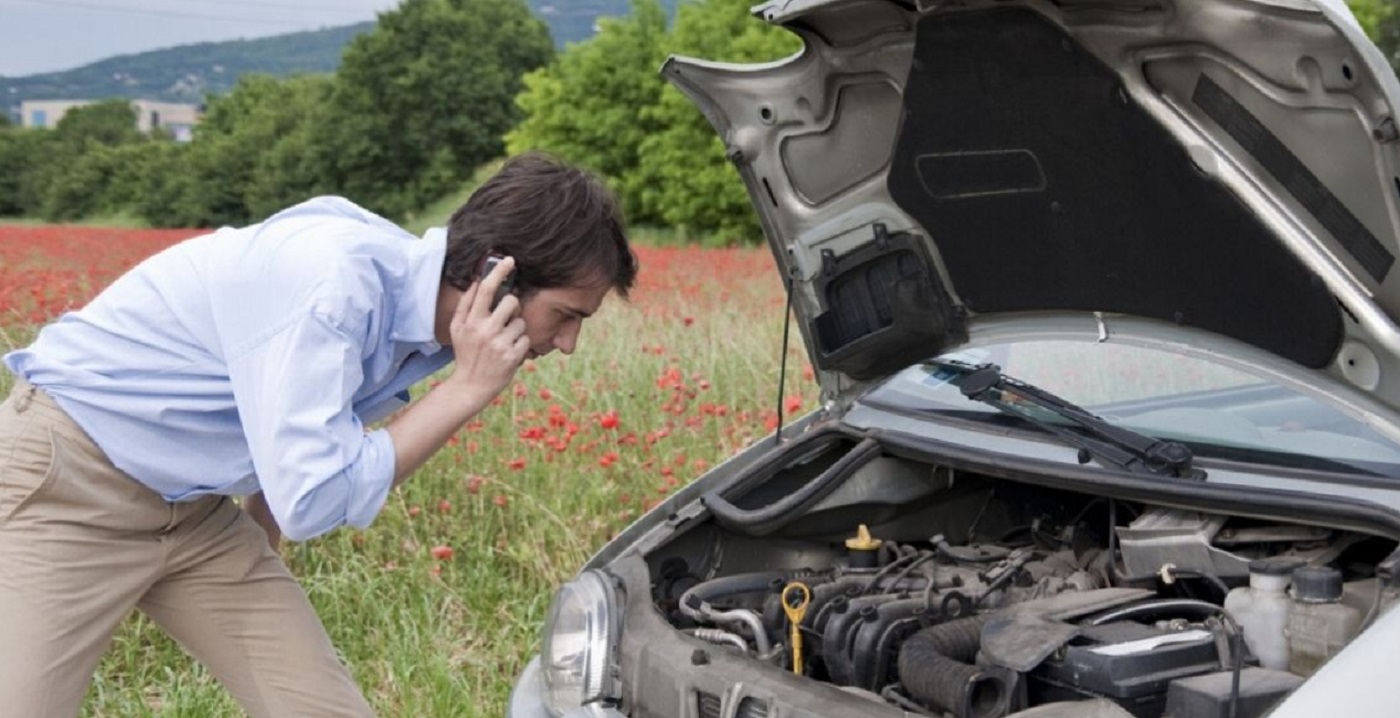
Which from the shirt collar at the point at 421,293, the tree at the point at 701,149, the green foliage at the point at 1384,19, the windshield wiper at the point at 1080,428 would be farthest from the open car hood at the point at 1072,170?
the green foliage at the point at 1384,19

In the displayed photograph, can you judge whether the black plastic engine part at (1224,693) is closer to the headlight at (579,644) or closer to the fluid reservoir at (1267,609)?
the fluid reservoir at (1267,609)

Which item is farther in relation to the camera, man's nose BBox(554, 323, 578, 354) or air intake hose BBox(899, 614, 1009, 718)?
man's nose BBox(554, 323, 578, 354)

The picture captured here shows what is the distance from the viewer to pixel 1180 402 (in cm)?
326

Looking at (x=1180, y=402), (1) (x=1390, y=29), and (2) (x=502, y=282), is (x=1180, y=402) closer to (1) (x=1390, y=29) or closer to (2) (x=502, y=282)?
(2) (x=502, y=282)

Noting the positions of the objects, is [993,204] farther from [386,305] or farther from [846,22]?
[386,305]

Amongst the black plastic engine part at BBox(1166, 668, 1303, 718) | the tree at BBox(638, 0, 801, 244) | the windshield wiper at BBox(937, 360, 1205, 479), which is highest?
the windshield wiper at BBox(937, 360, 1205, 479)

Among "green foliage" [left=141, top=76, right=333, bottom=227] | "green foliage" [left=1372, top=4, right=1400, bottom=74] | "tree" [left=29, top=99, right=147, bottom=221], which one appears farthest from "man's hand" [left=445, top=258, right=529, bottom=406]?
"green foliage" [left=1372, top=4, right=1400, bottom=74]

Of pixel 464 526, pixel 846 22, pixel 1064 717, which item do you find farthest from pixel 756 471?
pixel 464 526

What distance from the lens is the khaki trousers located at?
295 cm

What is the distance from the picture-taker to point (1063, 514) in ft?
11.6

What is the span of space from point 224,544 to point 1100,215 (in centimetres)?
190

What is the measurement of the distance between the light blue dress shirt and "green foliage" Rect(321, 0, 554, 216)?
35445 millimetres

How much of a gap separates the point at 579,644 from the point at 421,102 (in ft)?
130

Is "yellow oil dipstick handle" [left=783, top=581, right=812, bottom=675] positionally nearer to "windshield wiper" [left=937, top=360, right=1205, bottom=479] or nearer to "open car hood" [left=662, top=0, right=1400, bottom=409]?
"windshield wiper" [left=937, top=360, right=1205, bottom=479]
